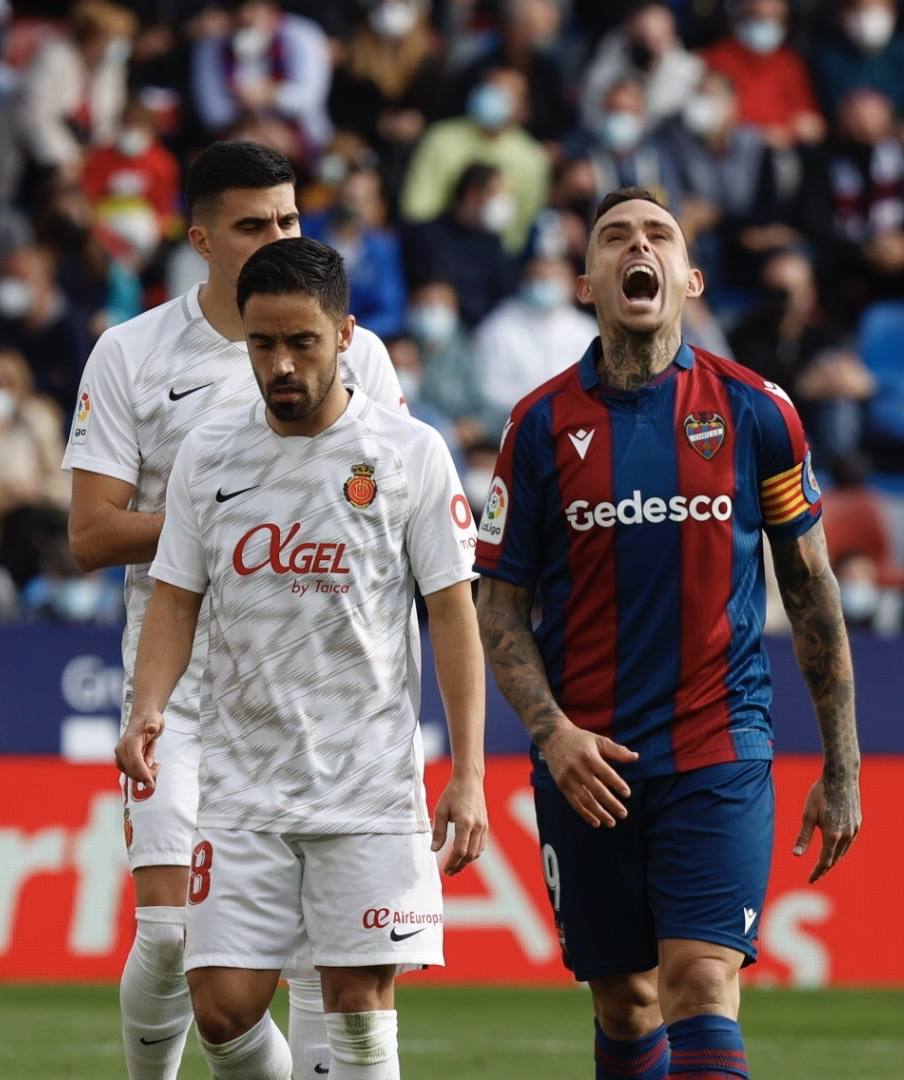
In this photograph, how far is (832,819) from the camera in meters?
5.33

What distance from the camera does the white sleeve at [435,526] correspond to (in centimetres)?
517

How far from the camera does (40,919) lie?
10.2 meters

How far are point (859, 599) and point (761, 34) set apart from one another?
5377mm

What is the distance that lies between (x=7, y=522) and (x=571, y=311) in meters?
4.06

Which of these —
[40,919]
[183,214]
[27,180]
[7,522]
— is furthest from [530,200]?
[40,919]

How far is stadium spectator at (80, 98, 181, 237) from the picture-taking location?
14.9m

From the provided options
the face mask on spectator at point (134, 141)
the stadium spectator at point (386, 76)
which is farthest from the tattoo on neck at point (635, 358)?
the stadium spectator at point (386, 76)

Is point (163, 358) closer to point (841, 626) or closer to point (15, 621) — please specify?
point (841, 626)

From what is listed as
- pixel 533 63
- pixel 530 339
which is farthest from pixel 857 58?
pixel 530 339

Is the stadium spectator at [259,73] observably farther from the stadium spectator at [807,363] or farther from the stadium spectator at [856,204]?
the stadium spectator at [856,204]

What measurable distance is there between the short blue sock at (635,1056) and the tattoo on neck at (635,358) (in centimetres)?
155

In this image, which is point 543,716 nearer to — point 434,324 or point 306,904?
point 306,904

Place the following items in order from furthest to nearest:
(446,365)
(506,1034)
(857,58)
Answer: (857,58)
(446,365)
(506,1034)

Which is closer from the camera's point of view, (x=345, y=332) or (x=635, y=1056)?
(x=345, y=332)
